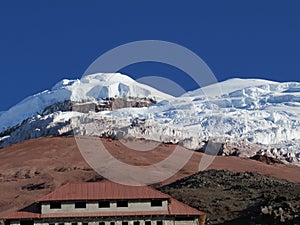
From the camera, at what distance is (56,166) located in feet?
428

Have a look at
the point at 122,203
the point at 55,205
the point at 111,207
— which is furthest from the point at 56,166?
the point at 111,207

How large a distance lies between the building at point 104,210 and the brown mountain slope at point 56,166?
39.0m

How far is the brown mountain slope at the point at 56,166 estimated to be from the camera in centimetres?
11828

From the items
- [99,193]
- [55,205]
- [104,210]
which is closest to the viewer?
[55,205]

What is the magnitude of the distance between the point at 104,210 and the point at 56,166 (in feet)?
208

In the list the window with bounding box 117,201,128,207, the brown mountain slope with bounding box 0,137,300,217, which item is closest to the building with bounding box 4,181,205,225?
the window with bounding box 117,201,128,207

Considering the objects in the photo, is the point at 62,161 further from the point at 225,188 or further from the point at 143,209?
the point at 143,209

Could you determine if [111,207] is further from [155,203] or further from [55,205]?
[55,205]

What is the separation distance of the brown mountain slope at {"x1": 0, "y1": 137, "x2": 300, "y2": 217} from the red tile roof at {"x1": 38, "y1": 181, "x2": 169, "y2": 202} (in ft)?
123

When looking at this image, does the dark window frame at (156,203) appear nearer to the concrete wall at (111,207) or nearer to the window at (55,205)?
the concrete wall at (111,207)

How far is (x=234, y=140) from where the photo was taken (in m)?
177

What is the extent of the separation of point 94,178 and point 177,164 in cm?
2137

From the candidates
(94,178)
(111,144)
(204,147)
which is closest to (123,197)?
(94,178)

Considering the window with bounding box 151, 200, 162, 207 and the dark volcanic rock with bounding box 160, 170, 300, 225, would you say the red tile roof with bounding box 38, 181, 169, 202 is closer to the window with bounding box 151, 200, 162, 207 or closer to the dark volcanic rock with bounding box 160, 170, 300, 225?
the window with bounding box 151, 200, 162, 207
